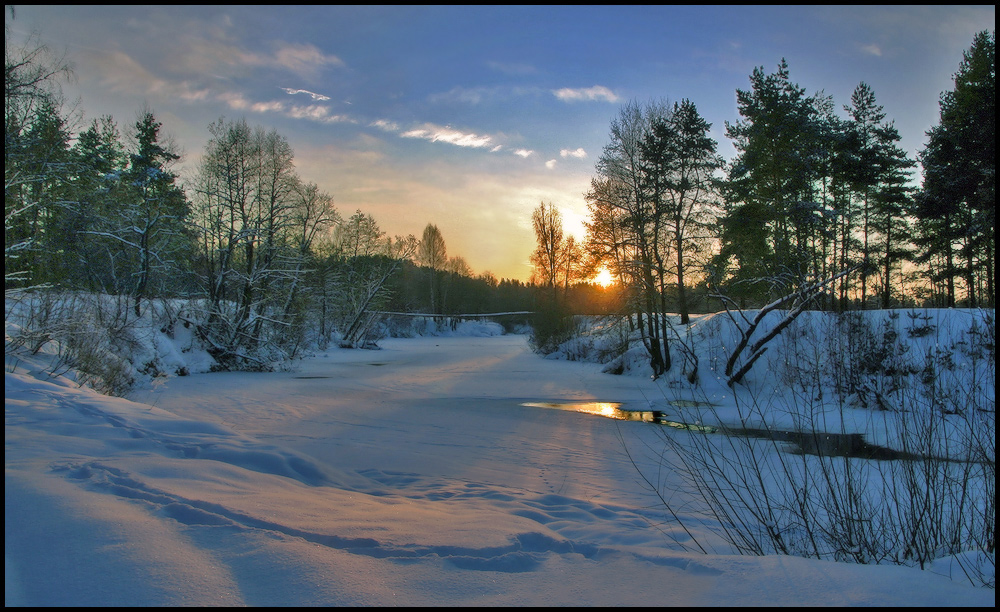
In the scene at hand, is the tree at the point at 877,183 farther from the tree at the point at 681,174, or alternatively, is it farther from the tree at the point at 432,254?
the tree at the point at 432,254

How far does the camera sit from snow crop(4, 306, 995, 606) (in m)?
2.26

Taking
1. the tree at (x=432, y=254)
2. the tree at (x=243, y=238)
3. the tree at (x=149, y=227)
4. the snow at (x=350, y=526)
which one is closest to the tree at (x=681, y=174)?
the snow at (x=350, y=526)

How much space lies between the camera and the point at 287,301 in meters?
23.7

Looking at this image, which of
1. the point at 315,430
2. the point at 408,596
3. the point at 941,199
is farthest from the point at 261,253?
the point at 941,199

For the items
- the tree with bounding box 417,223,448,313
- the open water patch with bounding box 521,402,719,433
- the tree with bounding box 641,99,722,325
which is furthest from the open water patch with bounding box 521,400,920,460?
the tree with bounding box 417,223,448,313

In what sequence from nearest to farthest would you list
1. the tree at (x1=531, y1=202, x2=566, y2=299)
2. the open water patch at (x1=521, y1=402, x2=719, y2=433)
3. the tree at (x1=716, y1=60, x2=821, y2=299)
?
the open water patch at (x1=521, y1=402, x2=719, y2=433) < the tree at (x1=716, y1=60, x2=821, y2=299) < the tree at (x1=531, y1=202, x2=566, y2=299)

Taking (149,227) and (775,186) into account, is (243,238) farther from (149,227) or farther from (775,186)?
(775,186)

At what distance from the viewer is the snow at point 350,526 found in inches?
89.1

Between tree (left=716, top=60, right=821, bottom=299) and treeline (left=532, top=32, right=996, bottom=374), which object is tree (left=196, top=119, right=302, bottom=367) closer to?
treeline (left=532, top=32, right=996, bottom=374)

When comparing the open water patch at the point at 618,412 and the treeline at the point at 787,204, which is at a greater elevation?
the treeline at the point at 787,204

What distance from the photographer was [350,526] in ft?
11.2

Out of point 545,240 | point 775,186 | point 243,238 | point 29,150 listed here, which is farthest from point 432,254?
point 29,150

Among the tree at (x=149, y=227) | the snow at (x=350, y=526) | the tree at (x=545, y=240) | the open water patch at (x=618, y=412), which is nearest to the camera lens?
the snow at (x=350, y=526)

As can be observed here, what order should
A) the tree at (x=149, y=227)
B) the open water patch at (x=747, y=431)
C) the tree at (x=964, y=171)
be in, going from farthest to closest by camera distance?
the tree at (x=149, y=227) → the tree at (x=964, y=171) → the open water patch at (x=747, y=431)
